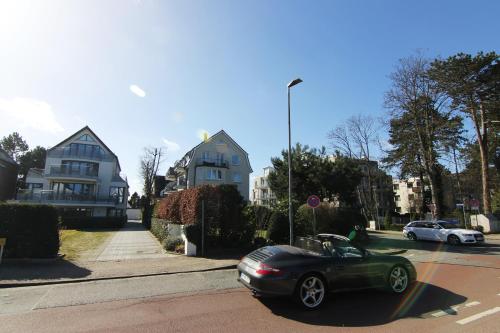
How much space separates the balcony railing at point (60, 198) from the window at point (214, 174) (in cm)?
1238

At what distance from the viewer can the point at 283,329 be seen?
16.7ft

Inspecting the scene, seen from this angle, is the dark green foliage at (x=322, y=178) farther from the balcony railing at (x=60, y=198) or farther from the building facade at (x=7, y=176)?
the building facade at (x=7, y=176)

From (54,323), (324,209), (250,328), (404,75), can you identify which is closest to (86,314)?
(54,323)

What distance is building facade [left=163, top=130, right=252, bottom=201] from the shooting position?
4372 cm

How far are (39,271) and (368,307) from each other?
9458 mm

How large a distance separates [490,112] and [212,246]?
2913 cm

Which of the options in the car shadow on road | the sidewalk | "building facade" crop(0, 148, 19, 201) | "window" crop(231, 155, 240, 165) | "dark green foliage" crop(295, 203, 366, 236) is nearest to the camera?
the car shadow on road

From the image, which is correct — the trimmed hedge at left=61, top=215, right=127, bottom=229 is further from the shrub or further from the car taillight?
the car taillight

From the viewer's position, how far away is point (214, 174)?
44312 mm

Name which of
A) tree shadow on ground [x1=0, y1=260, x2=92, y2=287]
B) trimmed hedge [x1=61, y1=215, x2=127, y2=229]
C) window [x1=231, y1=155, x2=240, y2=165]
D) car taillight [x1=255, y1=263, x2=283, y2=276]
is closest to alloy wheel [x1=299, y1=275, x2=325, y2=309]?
car taillight [x1=255, y1=263, x2=283, y2=276]

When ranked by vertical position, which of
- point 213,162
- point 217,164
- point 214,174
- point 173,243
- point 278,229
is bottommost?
point 173,243

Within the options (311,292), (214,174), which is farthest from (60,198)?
(311,292)

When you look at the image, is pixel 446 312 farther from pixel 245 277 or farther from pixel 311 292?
pixel 245 277

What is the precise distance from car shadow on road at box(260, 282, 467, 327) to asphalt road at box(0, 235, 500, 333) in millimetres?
17
